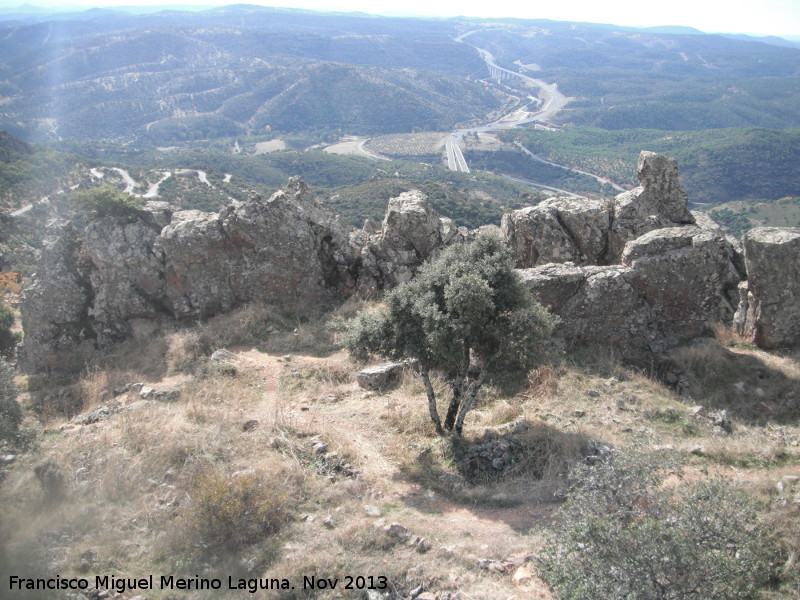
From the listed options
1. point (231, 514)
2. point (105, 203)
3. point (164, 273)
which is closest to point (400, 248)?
point (164, 273)

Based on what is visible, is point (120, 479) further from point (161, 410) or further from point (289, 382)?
point (289, 382)

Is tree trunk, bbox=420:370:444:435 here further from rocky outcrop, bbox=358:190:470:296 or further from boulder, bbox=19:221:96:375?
boulder, bbox=19:221:96:375

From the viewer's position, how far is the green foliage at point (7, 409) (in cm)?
955

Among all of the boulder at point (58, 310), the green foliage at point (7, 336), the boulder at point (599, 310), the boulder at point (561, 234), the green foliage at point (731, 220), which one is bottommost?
the green foliage at point (731, 220)

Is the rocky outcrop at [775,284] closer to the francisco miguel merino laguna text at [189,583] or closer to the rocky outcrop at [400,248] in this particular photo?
the rocky outcrop at [400,248]

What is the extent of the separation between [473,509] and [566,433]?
286 cm

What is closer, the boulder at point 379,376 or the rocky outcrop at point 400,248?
the boulder at point 379,376

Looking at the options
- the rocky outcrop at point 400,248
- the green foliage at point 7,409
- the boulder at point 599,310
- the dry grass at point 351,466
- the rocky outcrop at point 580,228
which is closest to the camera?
the dry grass at point 351,466

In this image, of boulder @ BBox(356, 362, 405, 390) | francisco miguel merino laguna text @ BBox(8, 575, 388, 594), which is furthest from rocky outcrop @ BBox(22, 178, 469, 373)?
francisco miguel merino laguna text @ BBox(8, 575, 388, 594)

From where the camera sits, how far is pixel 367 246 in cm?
2008

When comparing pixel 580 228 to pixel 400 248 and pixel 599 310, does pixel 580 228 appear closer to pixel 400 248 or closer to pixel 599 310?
pixel 599 310

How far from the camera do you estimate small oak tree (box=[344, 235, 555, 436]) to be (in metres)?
9.75

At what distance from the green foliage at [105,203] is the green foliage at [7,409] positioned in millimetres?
9933

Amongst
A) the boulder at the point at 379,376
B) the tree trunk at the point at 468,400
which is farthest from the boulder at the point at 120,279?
the tree trunk at the point at 468,400
